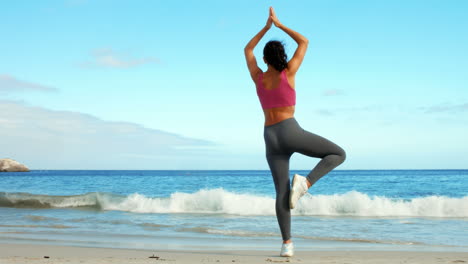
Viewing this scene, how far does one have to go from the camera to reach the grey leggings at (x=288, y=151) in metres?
4.20

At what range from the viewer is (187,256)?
16.7ft

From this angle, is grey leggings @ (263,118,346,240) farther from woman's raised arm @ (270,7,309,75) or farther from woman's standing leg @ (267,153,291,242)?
woman's raised arm @ (270,7,309,75)

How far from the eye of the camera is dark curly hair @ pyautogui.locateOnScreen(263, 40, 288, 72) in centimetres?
425

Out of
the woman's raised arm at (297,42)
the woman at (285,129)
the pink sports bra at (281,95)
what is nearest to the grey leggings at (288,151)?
the woman at (285,129)

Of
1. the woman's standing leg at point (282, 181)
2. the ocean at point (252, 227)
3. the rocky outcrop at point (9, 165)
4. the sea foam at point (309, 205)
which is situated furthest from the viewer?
the rocky outcrop at point (9, 165)

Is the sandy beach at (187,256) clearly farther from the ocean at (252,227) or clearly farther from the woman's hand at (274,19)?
the woman's hand at (274,19)

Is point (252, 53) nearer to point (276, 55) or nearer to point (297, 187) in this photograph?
point (276, 55)

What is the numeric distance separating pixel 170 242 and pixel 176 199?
734 cm

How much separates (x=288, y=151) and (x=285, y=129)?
22 cm

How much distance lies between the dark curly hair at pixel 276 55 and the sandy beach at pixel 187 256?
5.84ft

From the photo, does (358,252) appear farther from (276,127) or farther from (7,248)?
(7,248)

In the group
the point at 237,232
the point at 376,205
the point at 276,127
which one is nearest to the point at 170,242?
the point at 237,232

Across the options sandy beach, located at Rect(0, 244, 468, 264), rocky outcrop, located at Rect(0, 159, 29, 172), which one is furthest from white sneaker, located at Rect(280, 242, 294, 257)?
rocky outcrop, located at Rect(0, 159, 29, 172)

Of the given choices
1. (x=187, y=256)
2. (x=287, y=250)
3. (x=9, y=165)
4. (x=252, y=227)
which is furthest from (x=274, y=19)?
(x=9, y=165)
